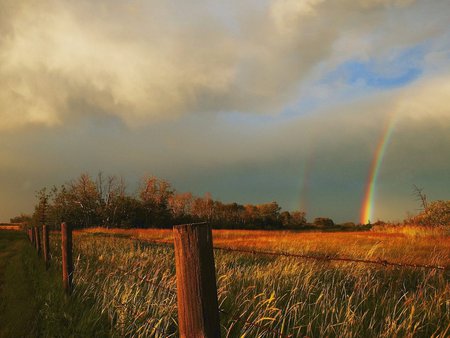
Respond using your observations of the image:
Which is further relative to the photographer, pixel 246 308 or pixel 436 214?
pixel 436 214

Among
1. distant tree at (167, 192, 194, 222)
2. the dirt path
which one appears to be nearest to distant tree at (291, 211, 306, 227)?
distant tree at (167, 192, 194, 222)

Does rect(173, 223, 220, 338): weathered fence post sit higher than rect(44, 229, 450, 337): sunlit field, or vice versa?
rect(173, 223, 220, 338): weathered fence post

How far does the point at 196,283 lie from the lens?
89.5 inches

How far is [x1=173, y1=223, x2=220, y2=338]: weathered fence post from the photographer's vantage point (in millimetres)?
2256

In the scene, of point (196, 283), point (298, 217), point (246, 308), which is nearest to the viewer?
point (196, 283)

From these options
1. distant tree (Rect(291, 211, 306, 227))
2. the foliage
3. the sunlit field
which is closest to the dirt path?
the sunlit field

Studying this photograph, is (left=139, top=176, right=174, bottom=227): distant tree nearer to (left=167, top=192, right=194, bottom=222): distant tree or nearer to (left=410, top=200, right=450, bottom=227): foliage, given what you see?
(left=167, top=192, right=194, bottom=222): distant tree

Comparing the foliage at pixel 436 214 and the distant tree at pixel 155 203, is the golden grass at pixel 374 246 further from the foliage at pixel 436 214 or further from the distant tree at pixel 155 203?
the distant tree at pixel 155 203

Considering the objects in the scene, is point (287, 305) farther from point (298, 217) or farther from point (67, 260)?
point (298, 217)

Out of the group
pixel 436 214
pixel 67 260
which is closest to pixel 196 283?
pixel 67 260

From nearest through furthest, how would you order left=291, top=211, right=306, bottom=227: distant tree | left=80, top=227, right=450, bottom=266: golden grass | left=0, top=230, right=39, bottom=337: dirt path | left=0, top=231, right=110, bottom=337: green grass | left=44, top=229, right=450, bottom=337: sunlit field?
1. left=44, top=229, right=450, bottom=337: sunlit field
2. left=0, top=231, right=110, bottom=337: green grass
3. left=0, top=230, right=39, bottom=337: dirt path
4. left=80, top=227, right=450, bottom=266: golden grass
5. left=291, top=211, right=306, bottom=227: distant tree

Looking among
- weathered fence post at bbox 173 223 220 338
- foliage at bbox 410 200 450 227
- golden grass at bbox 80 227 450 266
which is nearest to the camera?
weathered fence post at bbox 173 223 220 338

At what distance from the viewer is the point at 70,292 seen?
22.4 ft

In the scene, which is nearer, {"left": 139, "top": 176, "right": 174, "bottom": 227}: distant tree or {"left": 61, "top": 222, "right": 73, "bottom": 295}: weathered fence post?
{"left": 61, "top": 222, "right": 73, "bottom": 295}: weathered fence post
